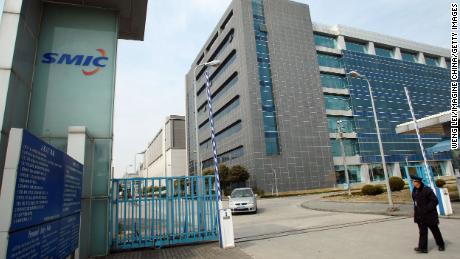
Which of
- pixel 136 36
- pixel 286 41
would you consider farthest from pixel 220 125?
pixel 136 36

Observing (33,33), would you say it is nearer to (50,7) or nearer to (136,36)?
(50,7)

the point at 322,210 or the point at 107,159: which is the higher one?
the point at 107,159

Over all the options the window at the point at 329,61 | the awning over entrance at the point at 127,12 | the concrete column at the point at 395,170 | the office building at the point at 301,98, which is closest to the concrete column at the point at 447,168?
the office building at the point at 301,98

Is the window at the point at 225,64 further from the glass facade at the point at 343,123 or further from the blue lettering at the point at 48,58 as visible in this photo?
the blue lettering at the point at 48,58

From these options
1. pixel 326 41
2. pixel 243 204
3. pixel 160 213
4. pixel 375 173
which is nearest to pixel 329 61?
Answer: pixel 326 41

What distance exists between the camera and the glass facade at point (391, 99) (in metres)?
55.6

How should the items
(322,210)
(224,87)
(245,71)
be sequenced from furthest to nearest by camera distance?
(224,87), (245,71), (322,210)

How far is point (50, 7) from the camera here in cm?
891

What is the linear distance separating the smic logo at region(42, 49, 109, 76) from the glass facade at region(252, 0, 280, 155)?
39.1 meters

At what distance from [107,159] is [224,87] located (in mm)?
49919

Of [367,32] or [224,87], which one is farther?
[367,32]

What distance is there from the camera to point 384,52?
67.4m

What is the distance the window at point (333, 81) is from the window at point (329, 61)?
2340mm

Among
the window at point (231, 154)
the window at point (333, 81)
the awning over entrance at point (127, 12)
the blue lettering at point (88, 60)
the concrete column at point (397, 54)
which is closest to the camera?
the blue lettering at point (88, 60)
